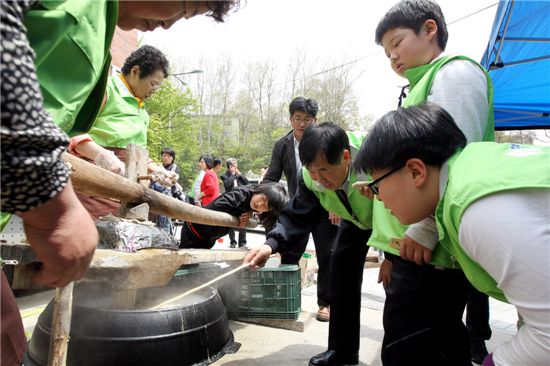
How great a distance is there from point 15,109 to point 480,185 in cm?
109

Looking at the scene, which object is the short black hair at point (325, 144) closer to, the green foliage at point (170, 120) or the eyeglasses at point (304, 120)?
the eyeglasses at point (304, 120)

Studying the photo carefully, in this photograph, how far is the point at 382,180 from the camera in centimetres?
147

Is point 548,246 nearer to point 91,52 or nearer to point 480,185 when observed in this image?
point 480,185

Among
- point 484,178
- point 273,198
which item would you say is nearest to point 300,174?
point 273,198

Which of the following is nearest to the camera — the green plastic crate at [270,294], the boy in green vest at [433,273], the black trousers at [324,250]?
the boy in green vest at [433,273]

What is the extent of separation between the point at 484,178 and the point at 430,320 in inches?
33.2

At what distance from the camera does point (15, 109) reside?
0.65 metres

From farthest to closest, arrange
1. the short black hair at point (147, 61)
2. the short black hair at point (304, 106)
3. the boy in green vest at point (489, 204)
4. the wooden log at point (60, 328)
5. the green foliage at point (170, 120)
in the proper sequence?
the green foliage at point (170, 120), the short black hair at point (304, 106), the short black hair at point (147, 61), the wooden log at point (60, 328), the boy in green vest at point (489, 204)

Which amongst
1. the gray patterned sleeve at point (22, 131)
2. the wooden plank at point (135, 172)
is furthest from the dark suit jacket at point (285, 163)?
the gray patterned sleeve at point (22, 131)

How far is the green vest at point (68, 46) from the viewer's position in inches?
31.8

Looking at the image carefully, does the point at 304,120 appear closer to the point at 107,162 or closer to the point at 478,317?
the point at 107,162

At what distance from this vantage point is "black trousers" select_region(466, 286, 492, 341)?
9.55 ft

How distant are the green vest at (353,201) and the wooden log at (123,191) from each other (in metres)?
0.93

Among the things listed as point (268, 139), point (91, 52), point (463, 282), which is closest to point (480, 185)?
point (463, 282)
